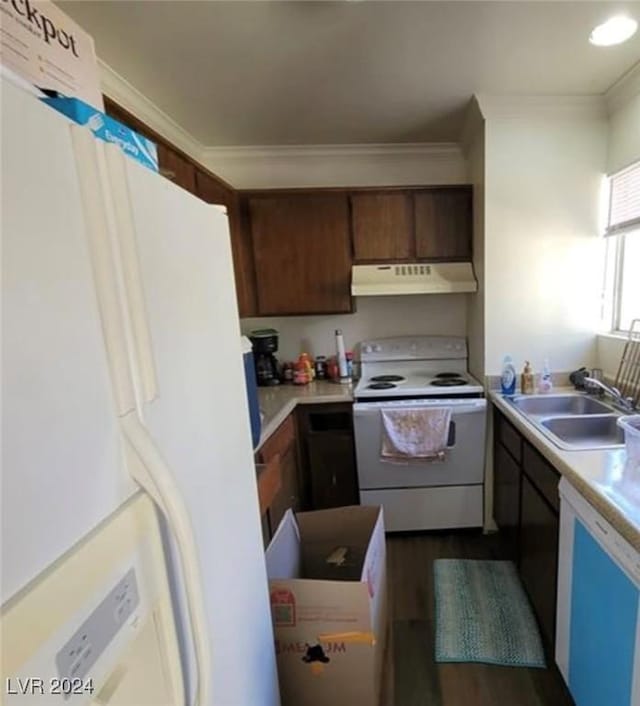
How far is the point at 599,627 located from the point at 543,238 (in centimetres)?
186

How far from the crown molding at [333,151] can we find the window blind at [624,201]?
1.00 m

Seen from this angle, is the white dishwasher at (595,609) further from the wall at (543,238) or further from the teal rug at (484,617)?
the wall at (543,238)

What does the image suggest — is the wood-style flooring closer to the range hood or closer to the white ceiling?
the range hood

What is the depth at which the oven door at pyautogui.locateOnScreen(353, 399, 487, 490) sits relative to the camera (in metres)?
2.36

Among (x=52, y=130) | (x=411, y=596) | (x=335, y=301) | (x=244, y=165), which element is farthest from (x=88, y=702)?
(x=244, y=165)

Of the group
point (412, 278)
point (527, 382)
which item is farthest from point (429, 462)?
point (412, 278)

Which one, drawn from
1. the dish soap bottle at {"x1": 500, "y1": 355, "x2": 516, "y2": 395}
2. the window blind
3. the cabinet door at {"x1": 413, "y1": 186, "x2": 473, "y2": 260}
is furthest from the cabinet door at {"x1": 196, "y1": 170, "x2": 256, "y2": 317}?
the window blind

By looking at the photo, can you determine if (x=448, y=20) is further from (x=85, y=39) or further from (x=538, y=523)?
(x=538, y=523)

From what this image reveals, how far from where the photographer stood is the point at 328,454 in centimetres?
258

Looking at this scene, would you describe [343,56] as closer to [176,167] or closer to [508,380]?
[176,167]

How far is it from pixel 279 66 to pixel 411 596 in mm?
2537

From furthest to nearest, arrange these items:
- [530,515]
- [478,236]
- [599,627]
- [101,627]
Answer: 1. [478,236]
2. [530,515]
3. [599,627]
4. [101,627]

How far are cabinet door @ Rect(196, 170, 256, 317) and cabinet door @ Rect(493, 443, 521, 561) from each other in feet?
5.69

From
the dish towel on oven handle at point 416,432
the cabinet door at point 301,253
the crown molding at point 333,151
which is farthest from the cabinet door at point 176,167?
the dish towel on oven handle at point 416,432
